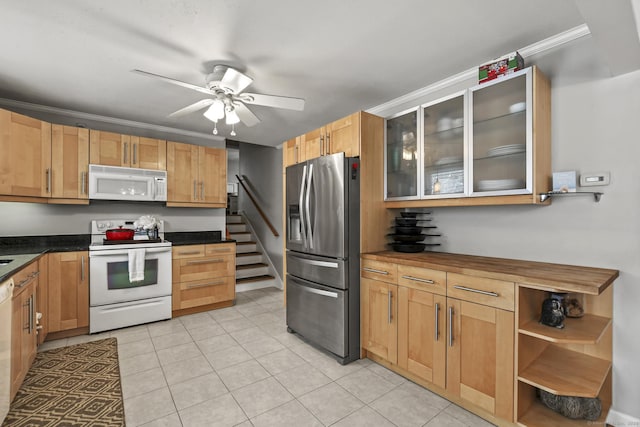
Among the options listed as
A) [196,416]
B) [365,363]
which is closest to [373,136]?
[365,363]

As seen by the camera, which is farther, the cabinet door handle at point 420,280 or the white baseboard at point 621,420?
the cabinet door handle at point 420,280

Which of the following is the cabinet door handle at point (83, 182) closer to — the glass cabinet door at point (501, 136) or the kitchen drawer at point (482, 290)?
the kitchen drawer at point (482, 290)

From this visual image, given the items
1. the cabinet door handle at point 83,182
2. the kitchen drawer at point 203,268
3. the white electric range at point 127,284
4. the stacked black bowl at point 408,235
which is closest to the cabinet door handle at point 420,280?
the stacked black bowl at point 408,235

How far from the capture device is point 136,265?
3.30 metres

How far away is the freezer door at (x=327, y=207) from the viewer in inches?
99.2

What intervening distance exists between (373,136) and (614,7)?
1641mm

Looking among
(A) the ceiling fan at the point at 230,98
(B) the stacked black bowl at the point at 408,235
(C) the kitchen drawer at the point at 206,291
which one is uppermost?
(A) the ceiling fan at the point at 230,98

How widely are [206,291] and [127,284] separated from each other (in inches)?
35.8

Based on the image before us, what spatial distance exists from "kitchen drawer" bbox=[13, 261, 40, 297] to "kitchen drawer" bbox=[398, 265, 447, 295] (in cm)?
264

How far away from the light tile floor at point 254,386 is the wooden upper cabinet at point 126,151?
196 centimetres

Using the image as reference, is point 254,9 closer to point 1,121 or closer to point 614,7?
point 614,7

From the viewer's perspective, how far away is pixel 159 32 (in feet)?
6.61

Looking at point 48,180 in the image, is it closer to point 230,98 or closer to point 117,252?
point 117,252

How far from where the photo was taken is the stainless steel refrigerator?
8.29 ft
